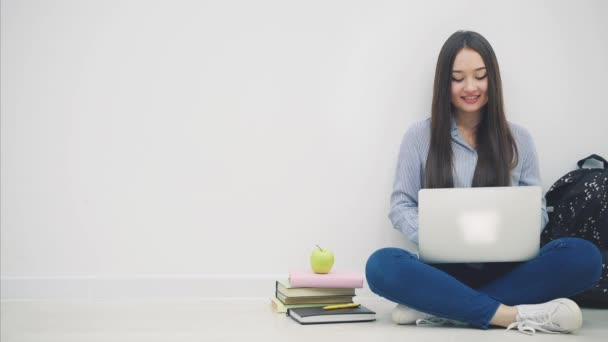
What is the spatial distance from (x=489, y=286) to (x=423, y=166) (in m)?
0.56

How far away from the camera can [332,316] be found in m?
2.07

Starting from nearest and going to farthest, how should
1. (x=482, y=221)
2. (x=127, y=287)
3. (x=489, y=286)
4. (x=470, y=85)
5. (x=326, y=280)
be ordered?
(x=482, y=221)
(x=489, y=286)
(x=326, y=280)
(x=470, y=85)
(x=127, y=287)

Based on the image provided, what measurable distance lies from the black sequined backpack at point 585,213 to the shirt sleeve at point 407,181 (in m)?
0.56

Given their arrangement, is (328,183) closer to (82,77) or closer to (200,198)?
(200,198)

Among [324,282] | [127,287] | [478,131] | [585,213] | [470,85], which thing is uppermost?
[470,85]

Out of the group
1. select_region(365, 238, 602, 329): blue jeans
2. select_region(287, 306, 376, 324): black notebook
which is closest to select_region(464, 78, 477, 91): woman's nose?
select_region(365, 238, 602, 329): blue jeans

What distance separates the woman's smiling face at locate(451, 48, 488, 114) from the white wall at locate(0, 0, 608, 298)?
0.78 feet

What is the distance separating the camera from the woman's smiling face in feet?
7.97

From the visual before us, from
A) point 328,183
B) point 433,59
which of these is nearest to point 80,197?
point 328,183

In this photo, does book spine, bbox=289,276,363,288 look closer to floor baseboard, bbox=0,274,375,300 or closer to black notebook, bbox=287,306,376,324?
black notebook, bbox=287,306,376,324

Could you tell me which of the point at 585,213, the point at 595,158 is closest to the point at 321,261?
the point at 585,213

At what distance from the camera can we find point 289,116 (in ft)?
8.66

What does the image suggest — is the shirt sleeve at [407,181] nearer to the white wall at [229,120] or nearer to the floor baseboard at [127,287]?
the white wall at [229,120]

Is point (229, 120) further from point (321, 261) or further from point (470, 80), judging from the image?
point (470, 80)
